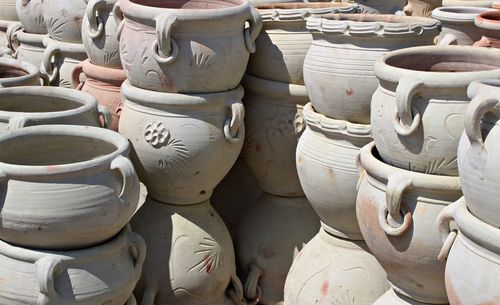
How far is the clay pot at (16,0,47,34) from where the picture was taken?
3.47 metres

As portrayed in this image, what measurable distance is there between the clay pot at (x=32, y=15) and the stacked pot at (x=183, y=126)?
903 mm

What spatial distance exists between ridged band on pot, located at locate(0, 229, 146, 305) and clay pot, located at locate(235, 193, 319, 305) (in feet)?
2.74

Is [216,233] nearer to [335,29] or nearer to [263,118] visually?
[263,118]

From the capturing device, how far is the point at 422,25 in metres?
2.42

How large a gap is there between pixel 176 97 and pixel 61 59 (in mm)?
1070

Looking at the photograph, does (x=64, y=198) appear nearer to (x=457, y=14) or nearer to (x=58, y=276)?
(x=58, y=276)

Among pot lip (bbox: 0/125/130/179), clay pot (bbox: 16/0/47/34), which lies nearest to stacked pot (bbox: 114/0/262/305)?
pot lip (bbox: 0/125/130/179)

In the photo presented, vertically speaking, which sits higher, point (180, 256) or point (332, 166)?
point (332, 166)

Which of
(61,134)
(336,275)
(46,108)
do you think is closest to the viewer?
(61,134)

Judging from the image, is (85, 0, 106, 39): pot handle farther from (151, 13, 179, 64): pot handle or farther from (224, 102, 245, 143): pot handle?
(224, 102, 245, 143): pot handle

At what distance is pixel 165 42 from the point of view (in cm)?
240

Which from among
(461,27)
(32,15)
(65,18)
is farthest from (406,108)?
(32,15)

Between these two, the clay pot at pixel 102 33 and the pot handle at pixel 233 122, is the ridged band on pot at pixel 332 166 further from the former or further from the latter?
the clay pot at pixel 102 33

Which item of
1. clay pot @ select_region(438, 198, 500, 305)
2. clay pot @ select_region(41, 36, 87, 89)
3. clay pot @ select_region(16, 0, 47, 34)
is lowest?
clay pot @ select_region(41, 36, 87, 89)
